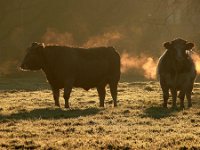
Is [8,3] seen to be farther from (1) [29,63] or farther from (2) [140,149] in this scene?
(2) [140,149]

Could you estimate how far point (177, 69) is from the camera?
2033 cm

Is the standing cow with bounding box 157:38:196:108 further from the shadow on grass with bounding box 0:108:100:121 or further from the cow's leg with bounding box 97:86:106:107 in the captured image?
the shadow on grass with bounding box 0:108:100:121

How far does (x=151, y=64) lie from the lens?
196 feet

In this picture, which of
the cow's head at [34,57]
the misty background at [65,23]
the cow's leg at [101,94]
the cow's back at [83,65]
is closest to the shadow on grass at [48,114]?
the cow's back at [83,65]

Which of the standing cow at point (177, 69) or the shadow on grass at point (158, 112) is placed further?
the standing cow at point (177, 69)

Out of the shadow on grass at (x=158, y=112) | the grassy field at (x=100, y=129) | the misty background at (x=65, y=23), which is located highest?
the misty background at (x=65, y=23)

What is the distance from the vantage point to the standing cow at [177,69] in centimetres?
2009

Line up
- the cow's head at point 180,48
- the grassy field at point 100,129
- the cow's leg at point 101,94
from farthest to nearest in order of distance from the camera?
1. the cow's leg at point 101,94
2. the cow's head at point 180,48
3. the grassy field at point 100,129

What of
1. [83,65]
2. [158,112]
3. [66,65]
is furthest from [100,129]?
[83,65]

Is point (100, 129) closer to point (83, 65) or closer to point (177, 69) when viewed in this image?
point (177, 69)

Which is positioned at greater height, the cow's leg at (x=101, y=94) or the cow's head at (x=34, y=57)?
the cow's head at (x=34, y=57)

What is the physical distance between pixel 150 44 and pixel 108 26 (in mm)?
6359

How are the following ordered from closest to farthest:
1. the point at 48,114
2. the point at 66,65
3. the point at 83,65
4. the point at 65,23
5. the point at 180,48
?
the point at 48,114 < the point at 180,48 < the point at 66,65 < the point at 83,65 < the point at 65,23

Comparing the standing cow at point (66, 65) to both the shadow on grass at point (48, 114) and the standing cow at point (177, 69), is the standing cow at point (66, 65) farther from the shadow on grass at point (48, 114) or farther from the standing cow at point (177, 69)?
the standing cow at point (177, 69)
